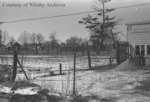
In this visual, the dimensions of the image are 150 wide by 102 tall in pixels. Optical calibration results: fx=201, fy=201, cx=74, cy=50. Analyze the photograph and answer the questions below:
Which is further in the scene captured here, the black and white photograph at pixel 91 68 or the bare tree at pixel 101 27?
the bare tree at pixel 101 27

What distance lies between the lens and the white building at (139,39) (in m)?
16.5

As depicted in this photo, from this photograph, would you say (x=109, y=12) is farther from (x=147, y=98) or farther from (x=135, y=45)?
(x=147, y=98)

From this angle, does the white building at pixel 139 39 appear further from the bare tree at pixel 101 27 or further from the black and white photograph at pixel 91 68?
the bare tree at pixel 101 27

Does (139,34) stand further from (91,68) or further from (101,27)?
(101,27)

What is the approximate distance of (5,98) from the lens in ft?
19.5

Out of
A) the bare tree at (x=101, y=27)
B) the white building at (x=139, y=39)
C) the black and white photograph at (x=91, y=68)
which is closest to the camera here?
the black and white photograph at (x=91, y=68)

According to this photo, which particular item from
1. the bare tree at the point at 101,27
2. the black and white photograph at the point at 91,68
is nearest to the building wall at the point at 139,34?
the black and white photograph at the point at 91,68

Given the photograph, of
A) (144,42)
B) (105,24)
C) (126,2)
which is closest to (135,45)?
(144,42)

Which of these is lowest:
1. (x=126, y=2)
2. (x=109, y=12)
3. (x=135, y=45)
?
(x=135, y=45)

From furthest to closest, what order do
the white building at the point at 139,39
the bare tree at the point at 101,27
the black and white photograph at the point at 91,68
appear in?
the bare tree at the point at 101,27
the white building at the point at 139,39
the black and white photograph at the point at 91,68

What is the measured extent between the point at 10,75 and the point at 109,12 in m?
35.6

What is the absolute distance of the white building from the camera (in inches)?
650

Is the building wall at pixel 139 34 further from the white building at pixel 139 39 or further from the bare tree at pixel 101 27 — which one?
the bare tree at pixel 101 27

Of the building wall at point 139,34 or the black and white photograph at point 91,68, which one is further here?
the building wall at point 139,34
